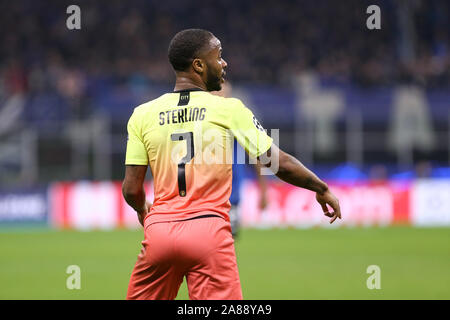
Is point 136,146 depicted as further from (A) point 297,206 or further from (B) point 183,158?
(A) point 297,206

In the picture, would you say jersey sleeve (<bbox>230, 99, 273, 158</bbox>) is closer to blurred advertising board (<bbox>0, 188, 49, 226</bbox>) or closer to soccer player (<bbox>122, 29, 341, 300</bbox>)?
soccer player (<bbox>122, 29, 341, 300</bbox>)

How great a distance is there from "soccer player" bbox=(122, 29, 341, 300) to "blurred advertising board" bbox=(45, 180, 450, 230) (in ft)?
49.4

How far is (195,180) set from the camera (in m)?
4.20

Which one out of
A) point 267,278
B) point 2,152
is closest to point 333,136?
point 2,152

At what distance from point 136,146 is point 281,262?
884 centimetres

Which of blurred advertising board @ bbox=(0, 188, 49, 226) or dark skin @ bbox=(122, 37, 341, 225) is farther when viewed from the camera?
blurred advertising board @ bbox=(0, 188, 49, 226)

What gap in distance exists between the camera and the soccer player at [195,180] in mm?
4105

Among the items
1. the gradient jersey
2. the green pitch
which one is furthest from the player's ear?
the green pitch

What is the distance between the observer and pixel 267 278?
10.8 metres

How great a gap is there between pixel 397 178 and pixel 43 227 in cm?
935

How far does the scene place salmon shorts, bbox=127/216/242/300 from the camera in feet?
13.4

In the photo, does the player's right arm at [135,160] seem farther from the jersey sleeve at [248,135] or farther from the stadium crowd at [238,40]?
the stadium crowd at [238,40]

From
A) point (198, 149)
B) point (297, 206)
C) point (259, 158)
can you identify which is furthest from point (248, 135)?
point (297, 206)

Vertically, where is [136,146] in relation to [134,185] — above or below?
above
